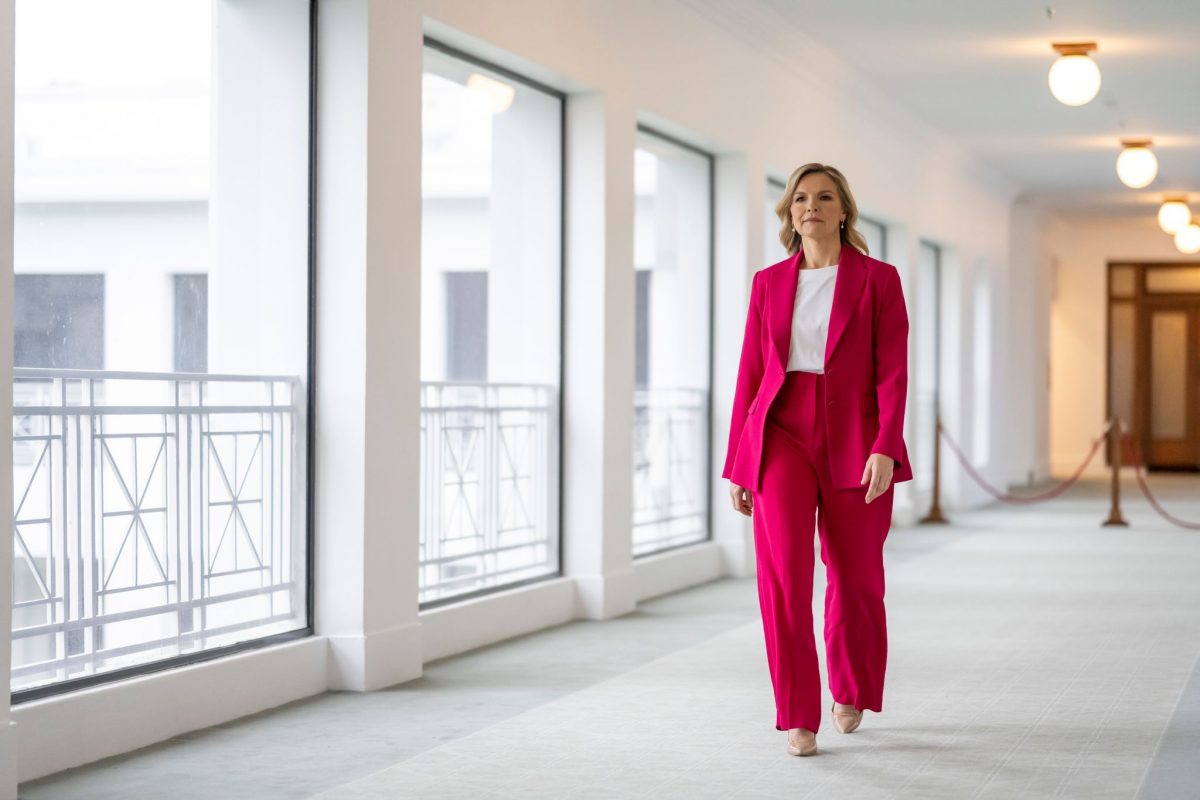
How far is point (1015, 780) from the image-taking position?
4.13 metres

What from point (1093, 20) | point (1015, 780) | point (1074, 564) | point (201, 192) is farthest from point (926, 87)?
point (1015, 780)

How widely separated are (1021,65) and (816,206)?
22.2 feet

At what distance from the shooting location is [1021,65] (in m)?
10.7

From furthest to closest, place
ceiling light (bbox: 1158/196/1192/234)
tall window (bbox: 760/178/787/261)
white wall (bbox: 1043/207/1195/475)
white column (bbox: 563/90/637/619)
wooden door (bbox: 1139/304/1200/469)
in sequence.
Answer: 1. wooden door (bbox: 1139/304/1200/469)
2. white wall (bbox: 1043/207/1195/475)
3. ceiling light (bbox: 1158/196/1192/234)
4. tall window (bbox: 760/178/787/261)
5. white column (bbox: 563/90/637/619)

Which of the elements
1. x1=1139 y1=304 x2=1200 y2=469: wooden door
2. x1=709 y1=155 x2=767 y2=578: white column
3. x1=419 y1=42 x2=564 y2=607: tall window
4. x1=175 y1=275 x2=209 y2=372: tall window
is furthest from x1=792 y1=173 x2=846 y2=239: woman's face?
x1=1139 y1=304 x2=1200 y2=469: wooden door

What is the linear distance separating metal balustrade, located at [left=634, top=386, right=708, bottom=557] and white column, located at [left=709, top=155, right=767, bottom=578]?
0.30 ft

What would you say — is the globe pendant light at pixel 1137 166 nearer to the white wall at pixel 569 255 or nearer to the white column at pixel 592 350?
the white wall at pixel 569 255

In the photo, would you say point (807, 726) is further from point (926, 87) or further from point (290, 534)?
point (926, 87)

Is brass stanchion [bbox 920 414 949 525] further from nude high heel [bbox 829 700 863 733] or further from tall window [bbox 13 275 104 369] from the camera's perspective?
tall window [bbox 13 275 104 369]

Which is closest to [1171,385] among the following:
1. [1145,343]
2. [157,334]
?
[1145,343]

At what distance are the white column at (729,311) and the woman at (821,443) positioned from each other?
178 inches

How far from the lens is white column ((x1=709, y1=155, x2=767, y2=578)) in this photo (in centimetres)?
922

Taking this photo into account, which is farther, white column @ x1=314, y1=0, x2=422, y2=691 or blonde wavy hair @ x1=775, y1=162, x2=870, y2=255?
white column @ x1=314, y1=0, x2=422, y2=691

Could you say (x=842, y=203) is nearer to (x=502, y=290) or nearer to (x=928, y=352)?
(x=502, y=290)
